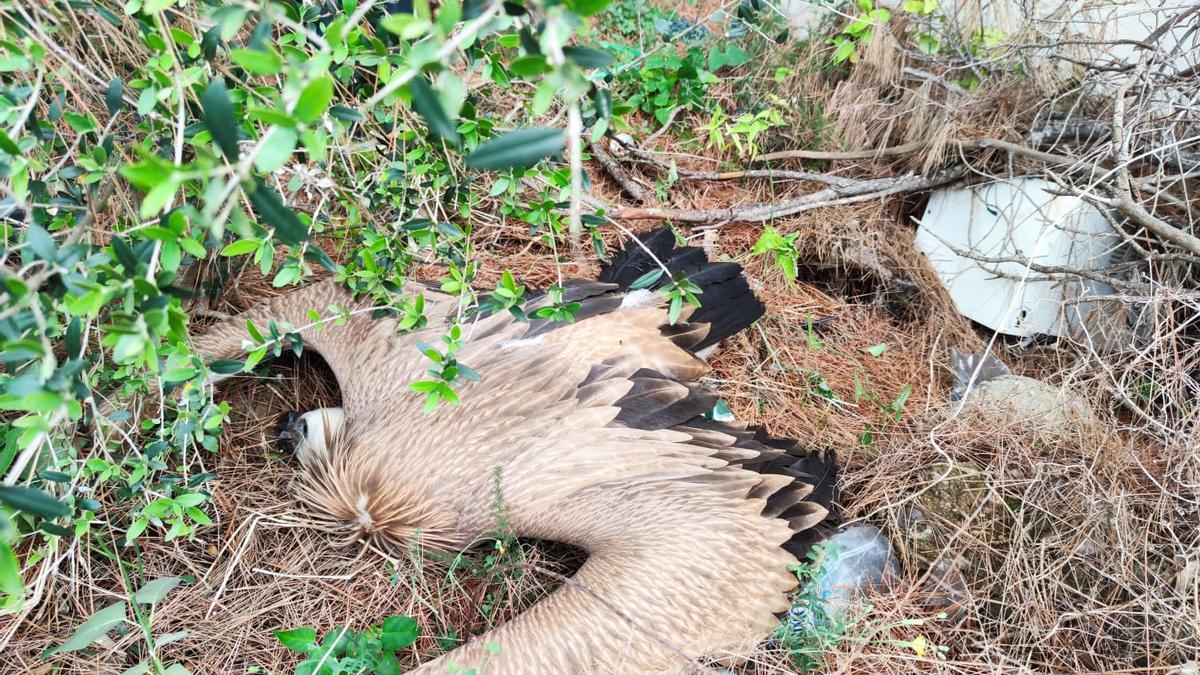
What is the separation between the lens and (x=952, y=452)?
2688mm

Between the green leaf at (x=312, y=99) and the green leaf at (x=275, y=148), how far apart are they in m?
0.04

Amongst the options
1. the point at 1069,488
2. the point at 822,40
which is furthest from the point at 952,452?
the point at 822,40

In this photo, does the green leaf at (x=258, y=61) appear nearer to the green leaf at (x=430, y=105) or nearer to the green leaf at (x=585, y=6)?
the green leaf at (x=430, y=105)

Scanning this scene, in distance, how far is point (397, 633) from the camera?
2.25 m

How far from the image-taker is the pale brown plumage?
2182 millimetres

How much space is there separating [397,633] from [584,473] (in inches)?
28.0

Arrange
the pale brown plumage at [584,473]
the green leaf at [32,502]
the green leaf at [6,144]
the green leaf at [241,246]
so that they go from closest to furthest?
1. the green leaf at [32,502]
2. the green leaf at [6,144]
3. the green leaf at [241,246]
4. the pale brown plumage at [584,473]

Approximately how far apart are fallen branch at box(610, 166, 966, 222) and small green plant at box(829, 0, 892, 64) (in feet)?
1.87

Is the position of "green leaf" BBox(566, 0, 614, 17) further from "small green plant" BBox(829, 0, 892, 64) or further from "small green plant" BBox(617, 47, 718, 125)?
"small green plant" BBox(617, 47, 718, 125)

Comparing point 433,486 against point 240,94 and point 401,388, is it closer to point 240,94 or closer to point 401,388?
point 401,388

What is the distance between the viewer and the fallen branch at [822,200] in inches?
137

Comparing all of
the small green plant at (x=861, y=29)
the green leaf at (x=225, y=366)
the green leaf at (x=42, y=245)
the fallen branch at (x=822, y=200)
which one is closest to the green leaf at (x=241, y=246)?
the green leaf at (x=225, y=366)

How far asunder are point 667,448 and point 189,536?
1551 mm

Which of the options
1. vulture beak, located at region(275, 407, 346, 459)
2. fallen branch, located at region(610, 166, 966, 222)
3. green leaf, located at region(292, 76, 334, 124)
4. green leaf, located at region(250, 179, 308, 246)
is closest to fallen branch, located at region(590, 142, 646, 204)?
fallen branch, located at region(610, 166, 966, 222)
